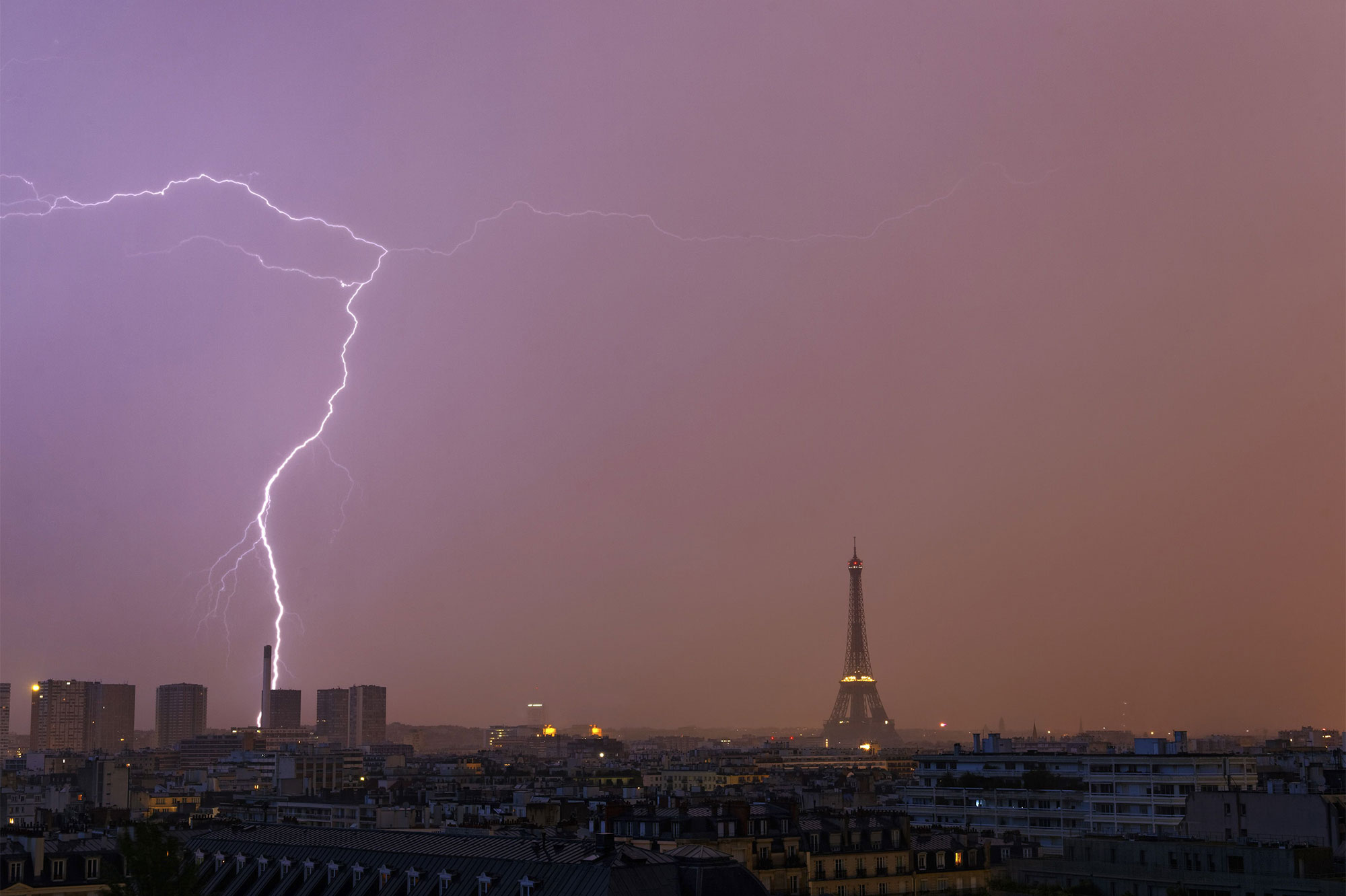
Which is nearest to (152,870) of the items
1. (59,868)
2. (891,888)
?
(59,868)

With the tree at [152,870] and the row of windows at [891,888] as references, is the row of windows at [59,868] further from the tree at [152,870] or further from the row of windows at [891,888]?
the row of windows at [891,888]

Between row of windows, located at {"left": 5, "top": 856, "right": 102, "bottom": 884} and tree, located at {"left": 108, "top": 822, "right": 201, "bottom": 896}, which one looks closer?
tree, located at {"left": 108, "top": 822, "right": 201, "bottom": 896}

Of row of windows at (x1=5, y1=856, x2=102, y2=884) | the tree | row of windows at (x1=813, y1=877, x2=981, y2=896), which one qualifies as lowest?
row of windows at (x1=813, y1=877, x2=981, y2=896)

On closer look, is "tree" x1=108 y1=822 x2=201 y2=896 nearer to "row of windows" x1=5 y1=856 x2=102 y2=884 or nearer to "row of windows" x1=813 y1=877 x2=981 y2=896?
"row of windows" x1=5 y1=856 x2=102 y2=884

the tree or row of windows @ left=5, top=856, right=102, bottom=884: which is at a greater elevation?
the tree

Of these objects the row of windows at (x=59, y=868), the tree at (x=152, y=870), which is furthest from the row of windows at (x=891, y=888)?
the tree at (x=152, y=870)

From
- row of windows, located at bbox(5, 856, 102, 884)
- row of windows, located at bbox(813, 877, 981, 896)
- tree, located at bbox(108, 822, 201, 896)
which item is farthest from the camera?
row of windows, located at bbox(813, 877, 981, 896)

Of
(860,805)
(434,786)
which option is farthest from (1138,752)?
(434,786)

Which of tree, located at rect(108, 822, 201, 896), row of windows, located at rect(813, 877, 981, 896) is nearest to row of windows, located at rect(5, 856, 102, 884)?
tree, located at rect(108, 822, 201, 896)
